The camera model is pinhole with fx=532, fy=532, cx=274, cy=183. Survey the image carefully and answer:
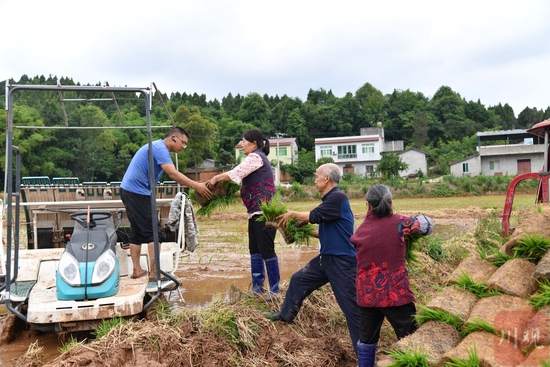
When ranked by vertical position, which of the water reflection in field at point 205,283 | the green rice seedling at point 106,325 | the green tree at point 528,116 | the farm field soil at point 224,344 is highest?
the green tree at point 528,116

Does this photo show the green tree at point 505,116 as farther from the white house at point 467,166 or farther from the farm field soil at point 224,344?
the farm field soil at point 224,344

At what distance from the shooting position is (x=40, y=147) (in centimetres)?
4594

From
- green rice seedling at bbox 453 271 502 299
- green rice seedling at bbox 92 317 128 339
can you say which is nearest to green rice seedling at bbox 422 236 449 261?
green rice seedling at bbox 453 271 502 299

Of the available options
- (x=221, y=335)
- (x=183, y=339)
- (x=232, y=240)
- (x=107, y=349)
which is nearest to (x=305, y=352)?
(x=221, y=335)

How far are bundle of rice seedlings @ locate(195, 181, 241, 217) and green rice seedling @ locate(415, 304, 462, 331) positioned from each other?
122 inches

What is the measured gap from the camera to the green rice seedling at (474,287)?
4.14 m

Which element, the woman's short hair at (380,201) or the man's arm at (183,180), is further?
the man's arm at (183,180)

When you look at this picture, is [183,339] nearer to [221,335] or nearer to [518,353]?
[221,335]

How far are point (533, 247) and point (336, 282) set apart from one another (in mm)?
1676

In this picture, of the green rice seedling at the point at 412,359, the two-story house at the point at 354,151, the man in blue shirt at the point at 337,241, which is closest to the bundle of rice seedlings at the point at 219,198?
the man in blue shirt at the point at 337,241

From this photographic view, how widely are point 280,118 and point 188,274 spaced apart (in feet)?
245

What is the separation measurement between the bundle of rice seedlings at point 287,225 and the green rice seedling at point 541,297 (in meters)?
2.30

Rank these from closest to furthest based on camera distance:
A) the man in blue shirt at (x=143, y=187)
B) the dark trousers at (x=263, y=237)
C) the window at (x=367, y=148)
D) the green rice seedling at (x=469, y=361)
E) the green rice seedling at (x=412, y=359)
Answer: the green rice seedling at (x=469, y=361) < the green rice seedling at (x=412, y=359) < the dark trousers at (x=263, y=237) < the man in blue shirt at (x=143, y=187) < the window at (x=367, y=148)

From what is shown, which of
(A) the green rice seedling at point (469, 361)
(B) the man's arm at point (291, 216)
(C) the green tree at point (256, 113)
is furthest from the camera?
(C) the green tree at point (256, 113)
